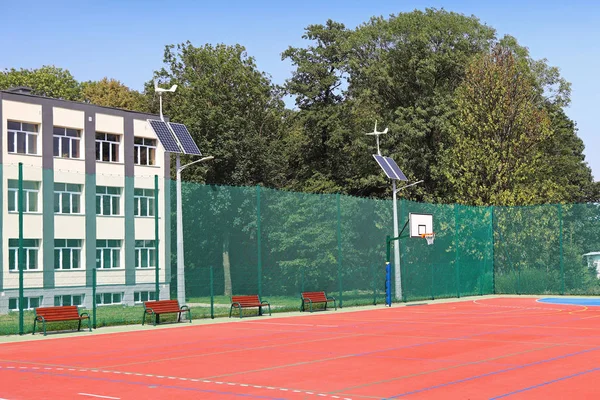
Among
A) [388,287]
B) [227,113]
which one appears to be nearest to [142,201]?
[388,287]

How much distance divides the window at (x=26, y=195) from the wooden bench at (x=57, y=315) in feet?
10.5

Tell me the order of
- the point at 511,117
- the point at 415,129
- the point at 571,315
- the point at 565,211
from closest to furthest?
the point at 571,315, the point at 565,211, the point at 511,117, the point at 415,129

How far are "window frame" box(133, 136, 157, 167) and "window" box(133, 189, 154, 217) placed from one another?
23.2 meters

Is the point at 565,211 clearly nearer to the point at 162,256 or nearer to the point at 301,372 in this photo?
the point at 162,256

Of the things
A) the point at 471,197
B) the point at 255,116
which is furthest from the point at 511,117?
the point at 255,116

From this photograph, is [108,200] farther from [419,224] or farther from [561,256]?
[561,256]

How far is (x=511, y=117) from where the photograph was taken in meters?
49.7

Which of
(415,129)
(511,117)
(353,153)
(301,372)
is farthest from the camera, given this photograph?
(353,153)

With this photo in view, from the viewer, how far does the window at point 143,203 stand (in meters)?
27.3

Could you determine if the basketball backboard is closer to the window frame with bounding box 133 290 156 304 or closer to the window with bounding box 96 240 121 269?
the window with bounding box 96 240 121 269

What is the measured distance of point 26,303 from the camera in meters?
23.1

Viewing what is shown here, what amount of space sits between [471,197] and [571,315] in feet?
70.1

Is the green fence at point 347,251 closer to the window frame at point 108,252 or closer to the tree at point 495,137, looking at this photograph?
the window frame at point 108,252

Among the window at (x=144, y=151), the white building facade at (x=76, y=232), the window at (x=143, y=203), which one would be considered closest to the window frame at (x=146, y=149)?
the window at (x=144, y=151)
